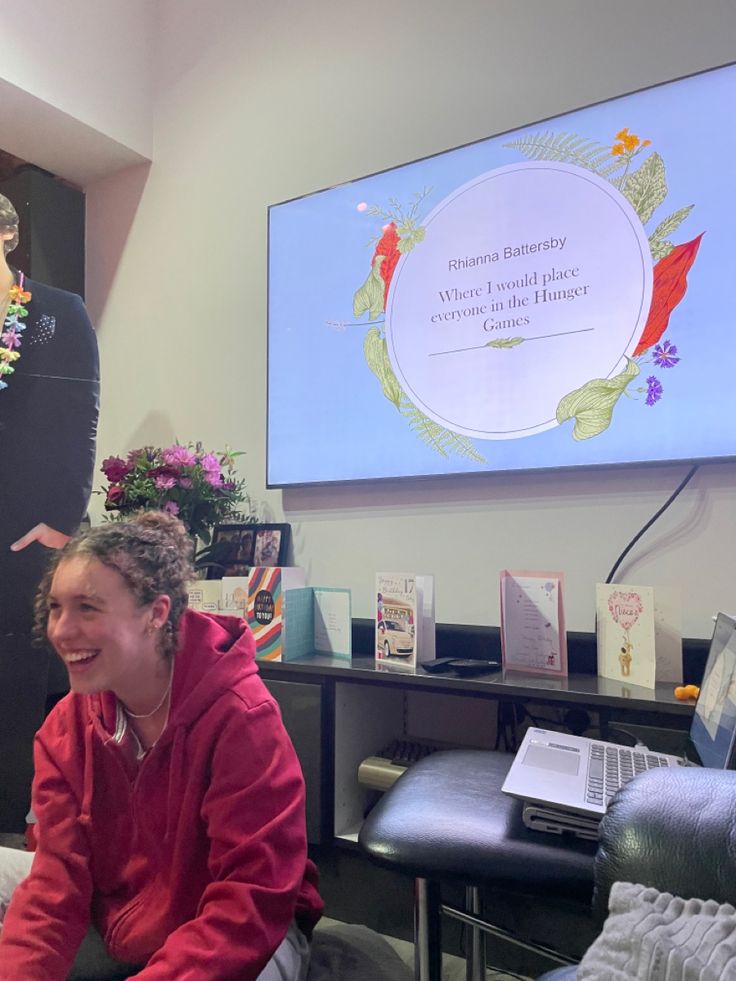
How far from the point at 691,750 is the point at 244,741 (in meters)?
0.70

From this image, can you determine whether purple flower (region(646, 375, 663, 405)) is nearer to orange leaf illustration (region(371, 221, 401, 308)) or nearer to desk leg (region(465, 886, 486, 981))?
orange leaf illustration (region(371, 221, 401, 308))

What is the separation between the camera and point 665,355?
1.55 meters

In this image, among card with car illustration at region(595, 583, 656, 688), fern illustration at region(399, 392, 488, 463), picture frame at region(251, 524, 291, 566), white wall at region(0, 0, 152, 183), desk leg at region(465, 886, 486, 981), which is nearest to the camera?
desk leg at region(465, 886, 486, 981)

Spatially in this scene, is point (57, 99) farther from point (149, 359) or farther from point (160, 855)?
point (160, 855)

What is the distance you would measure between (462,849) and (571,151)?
1532 millimetres

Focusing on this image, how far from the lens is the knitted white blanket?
44 centimetres

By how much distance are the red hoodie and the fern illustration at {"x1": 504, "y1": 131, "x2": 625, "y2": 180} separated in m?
1.33

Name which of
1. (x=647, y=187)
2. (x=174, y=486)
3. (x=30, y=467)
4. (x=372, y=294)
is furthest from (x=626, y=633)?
(x=30, y=467)

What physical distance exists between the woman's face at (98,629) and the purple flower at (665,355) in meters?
1.18

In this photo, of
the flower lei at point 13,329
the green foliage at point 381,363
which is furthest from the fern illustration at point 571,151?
the flower lei at point 13,329

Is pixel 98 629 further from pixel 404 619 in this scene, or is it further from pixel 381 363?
pixel 381 363

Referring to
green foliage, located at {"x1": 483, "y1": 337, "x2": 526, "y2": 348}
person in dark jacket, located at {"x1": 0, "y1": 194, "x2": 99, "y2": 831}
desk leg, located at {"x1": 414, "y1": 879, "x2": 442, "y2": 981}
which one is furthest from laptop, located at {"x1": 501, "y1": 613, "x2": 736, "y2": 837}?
person in dark jacket, located at {"x1": 0, "y1": 194, "x2": 99, "y2": 831}

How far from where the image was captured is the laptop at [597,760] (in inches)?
35.8

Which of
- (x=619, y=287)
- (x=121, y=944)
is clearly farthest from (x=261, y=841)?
(x=619, y=287)
